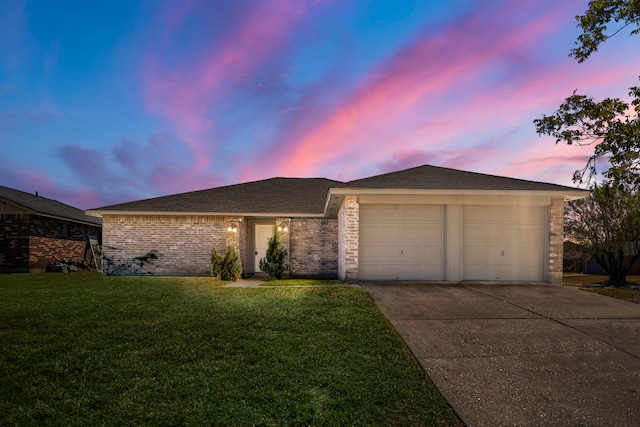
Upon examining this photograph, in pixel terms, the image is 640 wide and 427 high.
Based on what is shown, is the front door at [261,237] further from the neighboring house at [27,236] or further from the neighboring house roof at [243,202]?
the neighboring house at [27,236]

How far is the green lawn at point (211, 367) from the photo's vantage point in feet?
9.79

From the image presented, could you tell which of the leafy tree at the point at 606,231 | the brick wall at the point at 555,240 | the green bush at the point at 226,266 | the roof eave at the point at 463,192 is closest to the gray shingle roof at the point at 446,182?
the roof eave at the point at 463,192

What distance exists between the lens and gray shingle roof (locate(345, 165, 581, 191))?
987cm

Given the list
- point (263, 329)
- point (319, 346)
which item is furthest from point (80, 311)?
point (319, 346)

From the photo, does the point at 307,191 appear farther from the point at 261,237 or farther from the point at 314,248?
the point at 314,248

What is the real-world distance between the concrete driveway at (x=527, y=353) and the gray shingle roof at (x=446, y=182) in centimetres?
353

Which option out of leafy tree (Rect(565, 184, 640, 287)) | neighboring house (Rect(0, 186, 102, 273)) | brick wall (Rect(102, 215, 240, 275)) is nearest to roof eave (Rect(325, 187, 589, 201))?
brick wall (Rect(102, 215, 240, 275))

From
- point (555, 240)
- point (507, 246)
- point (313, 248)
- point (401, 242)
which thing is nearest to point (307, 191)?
point (313, 248)

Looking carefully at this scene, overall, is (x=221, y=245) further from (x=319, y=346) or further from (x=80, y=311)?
(x=319, y=346)

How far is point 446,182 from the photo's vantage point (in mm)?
10484

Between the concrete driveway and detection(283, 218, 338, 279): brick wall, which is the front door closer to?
detection(283, 218, 338, 279): brick wall

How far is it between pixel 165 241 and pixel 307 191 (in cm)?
753

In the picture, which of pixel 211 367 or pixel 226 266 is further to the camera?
pixel 226 266

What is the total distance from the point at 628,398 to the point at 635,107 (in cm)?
852
